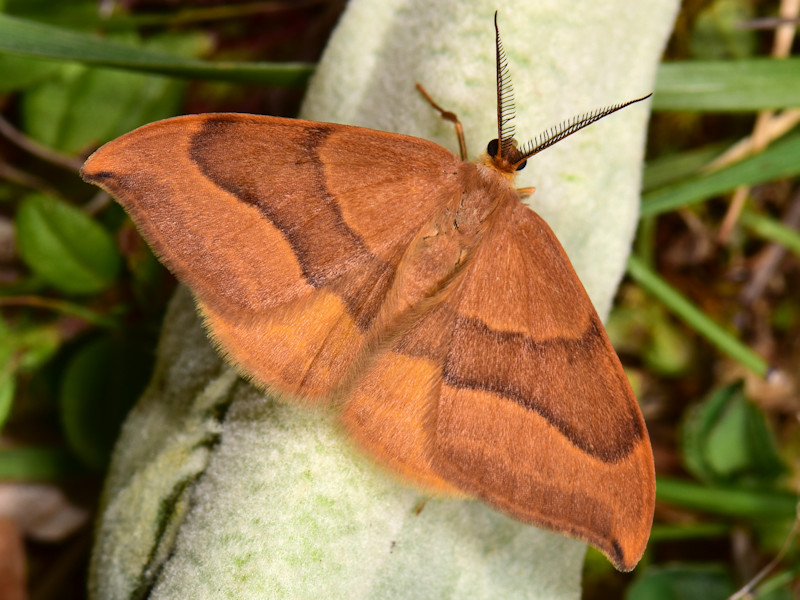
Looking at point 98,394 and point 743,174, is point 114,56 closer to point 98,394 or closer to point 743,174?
point 98,394

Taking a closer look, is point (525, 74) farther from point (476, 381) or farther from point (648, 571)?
point (648, 571)

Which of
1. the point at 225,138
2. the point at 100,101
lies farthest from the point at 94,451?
the point at 225,138

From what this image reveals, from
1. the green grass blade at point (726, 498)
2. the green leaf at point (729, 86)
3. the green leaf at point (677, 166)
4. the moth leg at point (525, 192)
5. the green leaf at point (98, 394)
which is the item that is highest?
the moth leg at point (525, 192)

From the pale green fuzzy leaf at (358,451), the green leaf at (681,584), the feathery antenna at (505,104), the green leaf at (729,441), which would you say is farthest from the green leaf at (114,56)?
the green leaf at (681,584)

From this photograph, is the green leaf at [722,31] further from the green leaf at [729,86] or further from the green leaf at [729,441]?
the green leaf at [729,441]

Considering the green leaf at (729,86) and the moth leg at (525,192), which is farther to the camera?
the green leaf at (729,86)

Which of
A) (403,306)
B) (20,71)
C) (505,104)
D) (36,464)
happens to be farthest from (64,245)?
(505,104)

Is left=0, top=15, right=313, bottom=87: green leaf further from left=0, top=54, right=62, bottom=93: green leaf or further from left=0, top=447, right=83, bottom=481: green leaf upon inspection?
left=0, top=447, right=83, bottom=481: green leaf
